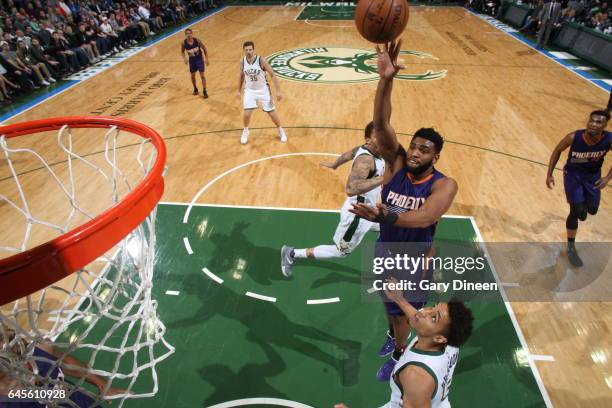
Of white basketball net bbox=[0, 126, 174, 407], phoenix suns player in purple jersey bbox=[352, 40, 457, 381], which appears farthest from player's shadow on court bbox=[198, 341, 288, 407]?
phoenix suns player in purple jersey bbox=[352, 40, 457, 381]

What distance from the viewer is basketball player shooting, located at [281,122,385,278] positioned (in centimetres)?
347

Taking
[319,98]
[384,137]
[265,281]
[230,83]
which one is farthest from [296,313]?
[230,83]

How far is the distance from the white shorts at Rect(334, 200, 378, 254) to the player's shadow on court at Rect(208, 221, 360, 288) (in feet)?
1.79

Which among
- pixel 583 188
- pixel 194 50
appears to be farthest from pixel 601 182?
pixel 194 50

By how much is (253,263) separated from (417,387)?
2.80 meters

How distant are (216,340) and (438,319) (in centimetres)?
226

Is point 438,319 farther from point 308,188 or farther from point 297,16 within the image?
point 297,16

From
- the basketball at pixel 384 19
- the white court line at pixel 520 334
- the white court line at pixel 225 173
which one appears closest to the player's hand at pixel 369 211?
the basketball at pixel 384 19

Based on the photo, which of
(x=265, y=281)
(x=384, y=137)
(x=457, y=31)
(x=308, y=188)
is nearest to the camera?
(x=384, y=137)

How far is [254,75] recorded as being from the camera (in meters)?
6.80

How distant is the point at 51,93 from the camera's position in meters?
9.91

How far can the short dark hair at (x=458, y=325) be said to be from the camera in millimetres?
2043

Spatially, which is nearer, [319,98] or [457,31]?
[319,98]

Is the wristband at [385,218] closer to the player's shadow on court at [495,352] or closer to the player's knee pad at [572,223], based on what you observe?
the player's shadow on court at [495,352]
